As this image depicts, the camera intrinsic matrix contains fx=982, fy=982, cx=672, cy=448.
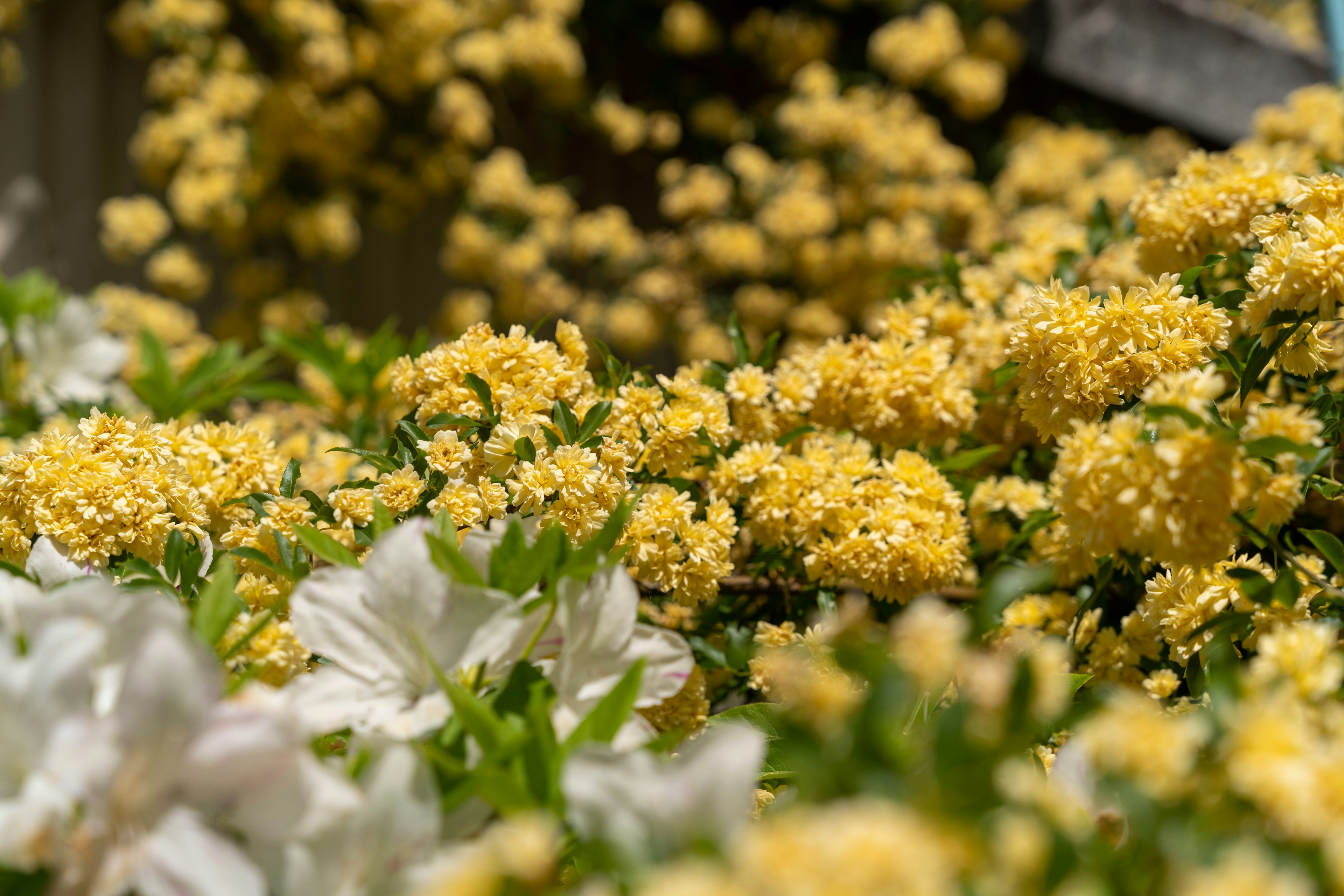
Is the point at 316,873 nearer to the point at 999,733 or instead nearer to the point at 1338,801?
the point at 999,733

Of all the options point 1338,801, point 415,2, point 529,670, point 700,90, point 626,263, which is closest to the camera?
point 1338,801

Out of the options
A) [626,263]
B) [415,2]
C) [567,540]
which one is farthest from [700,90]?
[567,540]

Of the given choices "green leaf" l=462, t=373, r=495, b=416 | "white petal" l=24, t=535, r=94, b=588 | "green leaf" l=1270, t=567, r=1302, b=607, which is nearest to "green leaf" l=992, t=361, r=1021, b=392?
"green leaf" l=1270, t=567, r=1302, b=607

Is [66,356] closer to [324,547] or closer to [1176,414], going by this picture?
[324,547]

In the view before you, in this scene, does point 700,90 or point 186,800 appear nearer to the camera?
point 186,800

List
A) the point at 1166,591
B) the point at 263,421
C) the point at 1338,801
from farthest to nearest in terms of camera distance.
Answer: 1. the point at 263,421
2. the point at 1166,591
3. the point at 1338,801

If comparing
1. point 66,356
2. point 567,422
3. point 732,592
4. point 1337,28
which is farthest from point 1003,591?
point 1337,28
